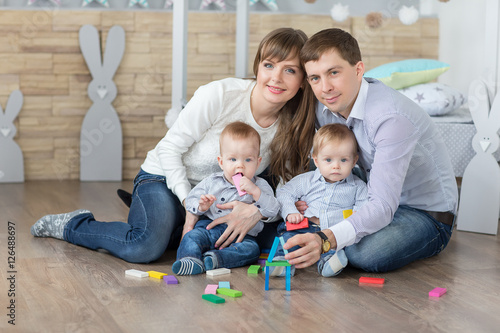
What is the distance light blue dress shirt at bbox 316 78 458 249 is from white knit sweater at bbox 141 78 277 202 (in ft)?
0.75

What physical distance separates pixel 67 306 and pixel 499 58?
1.83m

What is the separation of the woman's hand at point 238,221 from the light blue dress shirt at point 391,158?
28 centimetres

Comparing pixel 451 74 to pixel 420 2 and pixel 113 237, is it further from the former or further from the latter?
pixel 113 237

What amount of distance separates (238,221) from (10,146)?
1.85 m

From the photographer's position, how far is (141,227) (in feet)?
6.47

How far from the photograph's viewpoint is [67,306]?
1.51 meters

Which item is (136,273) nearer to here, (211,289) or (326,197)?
(211,289)

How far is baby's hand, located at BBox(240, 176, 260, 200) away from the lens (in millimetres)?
1888

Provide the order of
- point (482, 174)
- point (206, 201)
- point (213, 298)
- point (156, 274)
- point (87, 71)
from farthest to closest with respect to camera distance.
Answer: point (87, 71) → point (482, 174) → point (206, 201) → point (156, 274) → point (213, 298)

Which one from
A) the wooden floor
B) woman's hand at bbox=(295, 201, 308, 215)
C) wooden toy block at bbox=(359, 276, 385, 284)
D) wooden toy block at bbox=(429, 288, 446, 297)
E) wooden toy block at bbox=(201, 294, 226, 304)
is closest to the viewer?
the wooden floor

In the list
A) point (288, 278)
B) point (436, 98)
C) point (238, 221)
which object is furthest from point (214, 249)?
point (436, 98)

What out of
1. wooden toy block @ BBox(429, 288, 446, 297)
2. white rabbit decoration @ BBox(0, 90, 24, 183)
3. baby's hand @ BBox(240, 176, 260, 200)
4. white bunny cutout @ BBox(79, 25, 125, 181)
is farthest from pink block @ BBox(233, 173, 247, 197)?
white rabbit decoration @ BBox(0, 90, 24, 183)

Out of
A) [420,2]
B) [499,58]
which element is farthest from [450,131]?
[420,2]

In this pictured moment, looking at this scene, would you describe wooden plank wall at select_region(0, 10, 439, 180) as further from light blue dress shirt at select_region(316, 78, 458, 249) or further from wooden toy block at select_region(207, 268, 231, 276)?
wooden toy block at select_region(207, 268, 231, 276)
